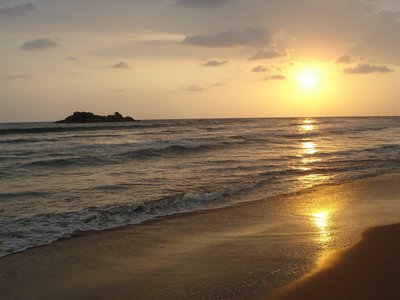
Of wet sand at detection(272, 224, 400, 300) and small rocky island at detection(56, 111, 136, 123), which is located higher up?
small rocky island at detection(56, 111, 136, 123)

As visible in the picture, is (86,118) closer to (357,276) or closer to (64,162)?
(64,162)

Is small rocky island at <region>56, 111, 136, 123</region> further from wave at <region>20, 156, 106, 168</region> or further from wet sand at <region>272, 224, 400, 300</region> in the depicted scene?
wet sand at <region>272, 224, 400, 300</region>

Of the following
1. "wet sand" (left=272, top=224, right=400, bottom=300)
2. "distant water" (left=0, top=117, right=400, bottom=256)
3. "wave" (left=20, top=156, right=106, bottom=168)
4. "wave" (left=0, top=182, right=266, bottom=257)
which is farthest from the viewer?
"wave" (left=20, top=156, right=106, bottom=168)

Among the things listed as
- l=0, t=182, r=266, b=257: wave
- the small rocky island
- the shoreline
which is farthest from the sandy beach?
the small rocky island

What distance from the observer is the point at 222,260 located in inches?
232

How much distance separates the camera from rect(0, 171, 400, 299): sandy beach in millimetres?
4820

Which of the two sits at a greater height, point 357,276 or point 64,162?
point 64,162

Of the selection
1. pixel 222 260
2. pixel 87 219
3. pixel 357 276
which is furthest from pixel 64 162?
pixel 357 276

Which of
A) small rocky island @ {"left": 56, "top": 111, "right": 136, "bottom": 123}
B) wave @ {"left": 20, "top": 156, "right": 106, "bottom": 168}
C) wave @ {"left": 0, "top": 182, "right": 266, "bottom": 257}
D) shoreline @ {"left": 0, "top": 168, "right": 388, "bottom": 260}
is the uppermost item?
small rocky island @ {"left": 56, "top": 111, "right": 136, "bottom": 123}

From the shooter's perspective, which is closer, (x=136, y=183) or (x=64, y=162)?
(x=136, y=183)

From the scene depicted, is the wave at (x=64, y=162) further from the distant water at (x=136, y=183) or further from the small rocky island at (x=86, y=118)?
the small rocky island at (x=86, y=118)

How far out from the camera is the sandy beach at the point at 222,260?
482 cm

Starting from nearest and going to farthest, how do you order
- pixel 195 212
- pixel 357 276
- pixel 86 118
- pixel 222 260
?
pixel 357 276
pixel 222 260
pixel 195 212
pixel 86 118

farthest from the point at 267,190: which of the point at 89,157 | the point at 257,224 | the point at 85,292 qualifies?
the point at 89,157
